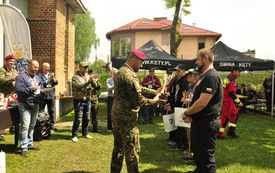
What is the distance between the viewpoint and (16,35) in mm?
7148

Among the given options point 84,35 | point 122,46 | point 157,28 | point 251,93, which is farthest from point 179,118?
point 84,35

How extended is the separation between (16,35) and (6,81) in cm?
214

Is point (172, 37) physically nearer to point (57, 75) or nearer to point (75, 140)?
point (57, 75)

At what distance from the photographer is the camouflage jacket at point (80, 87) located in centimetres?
634

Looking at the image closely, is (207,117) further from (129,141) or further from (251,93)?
(251,93)

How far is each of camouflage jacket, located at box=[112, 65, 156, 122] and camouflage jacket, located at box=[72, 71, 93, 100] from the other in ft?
9.53

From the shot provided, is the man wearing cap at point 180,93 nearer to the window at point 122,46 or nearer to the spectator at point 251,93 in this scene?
the spectator at point 251,93

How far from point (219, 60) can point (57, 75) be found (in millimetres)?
7727

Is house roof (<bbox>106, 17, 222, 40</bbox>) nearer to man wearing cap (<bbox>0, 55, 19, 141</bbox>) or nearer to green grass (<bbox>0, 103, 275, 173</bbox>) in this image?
green grass (<bbox>0, 103, 275, 173</bbox>)

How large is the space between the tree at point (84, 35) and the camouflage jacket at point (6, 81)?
35.9 meters

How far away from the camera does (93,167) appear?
4824 mm

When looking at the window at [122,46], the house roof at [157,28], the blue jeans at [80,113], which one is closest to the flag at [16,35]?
the blue jeans at [80,113]

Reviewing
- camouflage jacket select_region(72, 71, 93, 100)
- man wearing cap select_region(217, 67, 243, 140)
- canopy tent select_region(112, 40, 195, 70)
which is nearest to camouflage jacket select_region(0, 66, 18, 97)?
camouflage jacket select_region(72, 71, 93, 100)

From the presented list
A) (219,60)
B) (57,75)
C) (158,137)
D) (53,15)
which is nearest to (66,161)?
(158,137)
